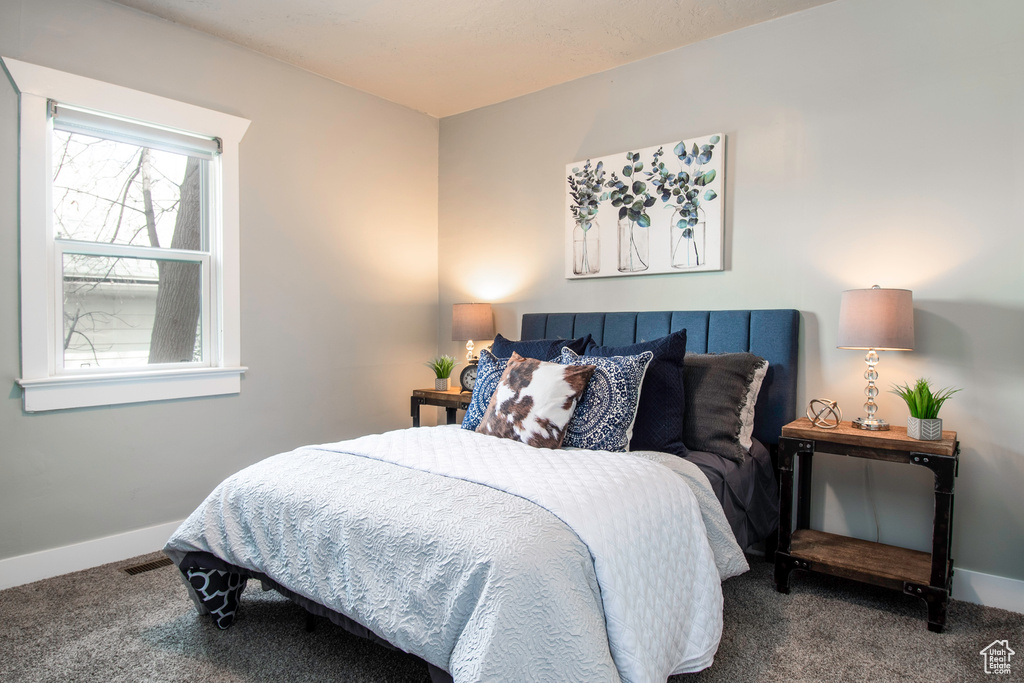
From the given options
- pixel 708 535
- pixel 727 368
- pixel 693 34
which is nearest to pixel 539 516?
pixel 708 535

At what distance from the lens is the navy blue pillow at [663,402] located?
8.39 ft

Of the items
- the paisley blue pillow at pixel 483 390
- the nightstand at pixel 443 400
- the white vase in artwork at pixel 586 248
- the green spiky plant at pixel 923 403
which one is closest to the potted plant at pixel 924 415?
the green spiky plant at pixel 923 403

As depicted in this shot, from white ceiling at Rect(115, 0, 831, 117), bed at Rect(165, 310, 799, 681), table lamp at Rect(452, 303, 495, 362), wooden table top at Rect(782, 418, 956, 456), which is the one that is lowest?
bed at Rect(165, 310, 799, 681)

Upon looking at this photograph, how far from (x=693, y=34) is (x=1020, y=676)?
2.99m

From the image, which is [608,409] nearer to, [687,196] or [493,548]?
[493,548]

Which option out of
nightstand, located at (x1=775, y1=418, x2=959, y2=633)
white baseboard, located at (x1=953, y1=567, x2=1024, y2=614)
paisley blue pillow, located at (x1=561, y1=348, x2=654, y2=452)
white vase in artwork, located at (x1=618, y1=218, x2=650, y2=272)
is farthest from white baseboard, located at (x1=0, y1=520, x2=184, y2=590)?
white baseboard, located at (x1=953, y1=567, x2=1024, y2=614)

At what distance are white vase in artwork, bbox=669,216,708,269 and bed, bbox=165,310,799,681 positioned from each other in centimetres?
113

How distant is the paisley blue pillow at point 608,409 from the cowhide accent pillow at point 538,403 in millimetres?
47

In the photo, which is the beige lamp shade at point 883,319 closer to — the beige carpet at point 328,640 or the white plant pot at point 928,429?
the white plant pot at point 928,429

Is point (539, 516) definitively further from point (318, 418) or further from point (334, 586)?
point (318, 418)

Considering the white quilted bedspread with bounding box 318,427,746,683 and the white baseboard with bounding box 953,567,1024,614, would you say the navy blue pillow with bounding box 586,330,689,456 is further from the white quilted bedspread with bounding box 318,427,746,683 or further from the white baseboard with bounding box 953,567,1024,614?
the white baseboard with bounding box 953,567,1024,614

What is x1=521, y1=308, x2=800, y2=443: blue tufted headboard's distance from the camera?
291cm

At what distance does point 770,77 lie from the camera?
10.0 ft

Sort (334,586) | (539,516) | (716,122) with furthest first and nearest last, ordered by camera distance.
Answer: (716,122)
(334,586)
(539,516)
